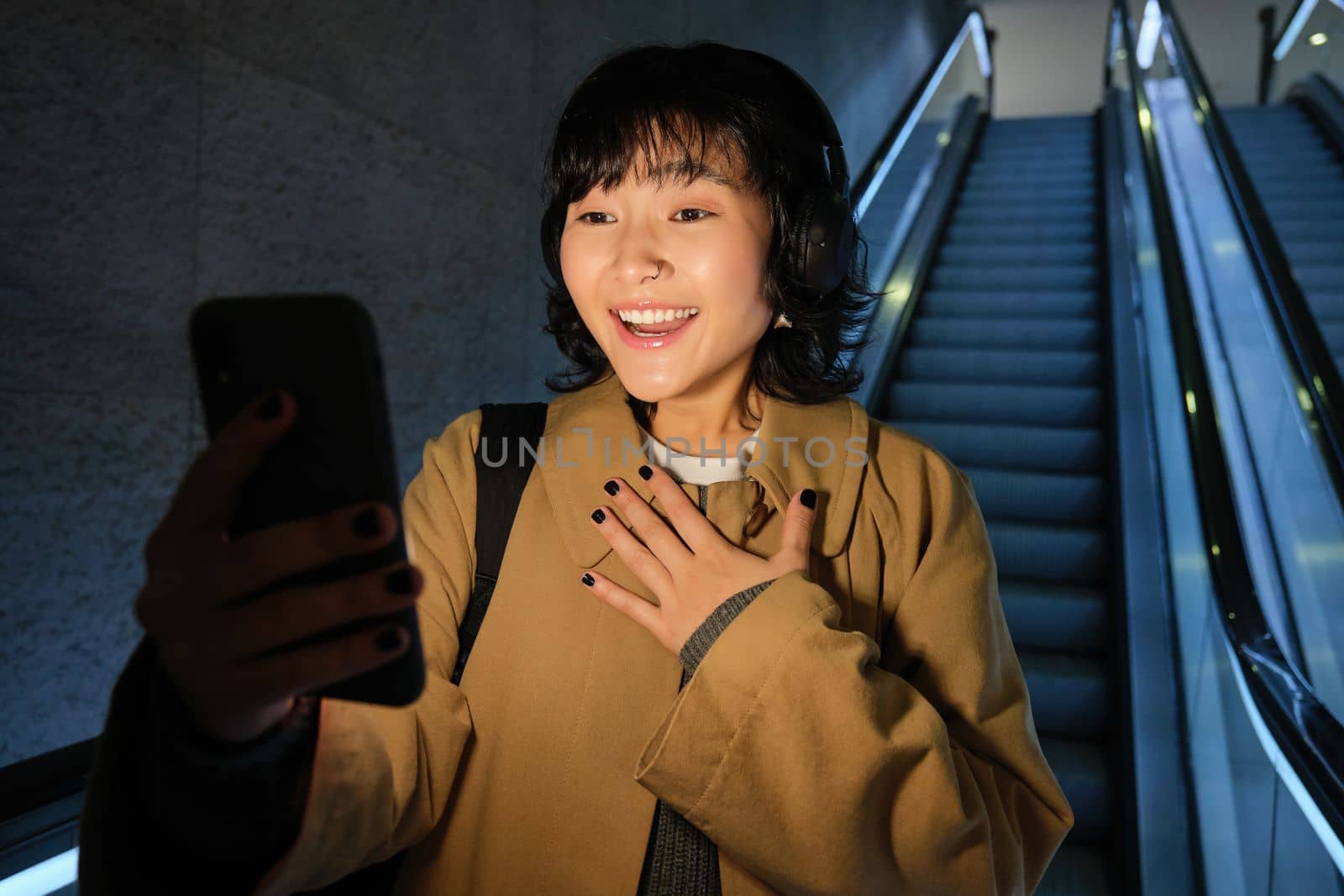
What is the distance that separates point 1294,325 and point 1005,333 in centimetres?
236

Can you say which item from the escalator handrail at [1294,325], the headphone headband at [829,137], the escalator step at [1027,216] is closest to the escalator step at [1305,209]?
the escalator step at [1027,216]

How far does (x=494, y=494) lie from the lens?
1145 mm

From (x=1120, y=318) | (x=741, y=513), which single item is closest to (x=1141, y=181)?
(x=1120, y=318)

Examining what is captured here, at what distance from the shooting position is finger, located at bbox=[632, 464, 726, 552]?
41.3 inches

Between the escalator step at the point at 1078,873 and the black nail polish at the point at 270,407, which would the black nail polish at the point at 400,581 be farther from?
the escalator step at the point at 1078,873

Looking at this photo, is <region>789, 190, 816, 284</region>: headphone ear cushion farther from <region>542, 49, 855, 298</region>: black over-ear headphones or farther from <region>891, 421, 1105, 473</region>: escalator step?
<region>891, 421, 1105, 473</region>: escalator step

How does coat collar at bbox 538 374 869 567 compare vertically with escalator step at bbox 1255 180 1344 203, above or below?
below

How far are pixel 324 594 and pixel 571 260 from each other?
65cm

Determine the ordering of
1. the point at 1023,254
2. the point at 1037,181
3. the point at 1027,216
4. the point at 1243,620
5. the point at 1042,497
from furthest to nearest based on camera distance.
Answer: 1. the point at 1037,181
2. the point at 1027,216
3. the point at 1023,254
4. the point at 1042,497
5. the point at 1243,620

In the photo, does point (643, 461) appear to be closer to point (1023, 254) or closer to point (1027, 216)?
point (1023, 254)

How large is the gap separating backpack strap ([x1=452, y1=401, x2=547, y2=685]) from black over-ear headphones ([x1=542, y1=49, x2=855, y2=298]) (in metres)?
0.33

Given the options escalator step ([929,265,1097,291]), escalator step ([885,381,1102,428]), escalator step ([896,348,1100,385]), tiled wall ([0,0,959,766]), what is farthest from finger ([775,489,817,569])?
escalator step ([929,265,1097,291])

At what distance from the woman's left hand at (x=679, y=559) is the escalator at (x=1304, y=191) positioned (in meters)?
3.76

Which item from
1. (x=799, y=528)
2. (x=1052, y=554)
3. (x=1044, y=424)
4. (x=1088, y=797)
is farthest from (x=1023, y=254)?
(x=799, y=528)
